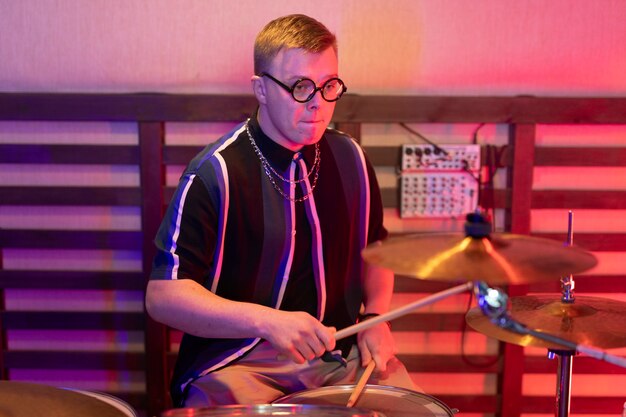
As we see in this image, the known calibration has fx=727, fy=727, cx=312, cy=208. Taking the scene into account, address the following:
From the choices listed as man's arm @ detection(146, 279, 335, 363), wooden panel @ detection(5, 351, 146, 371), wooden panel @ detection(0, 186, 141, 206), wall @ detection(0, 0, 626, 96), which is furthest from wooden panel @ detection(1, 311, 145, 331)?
man's arm @ detection(146, 279, 335, 363)

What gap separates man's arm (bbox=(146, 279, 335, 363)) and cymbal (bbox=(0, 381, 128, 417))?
371 millimetres

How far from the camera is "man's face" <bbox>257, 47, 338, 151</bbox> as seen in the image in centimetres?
185

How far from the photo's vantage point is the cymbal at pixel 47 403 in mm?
1325

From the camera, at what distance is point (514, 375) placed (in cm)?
274

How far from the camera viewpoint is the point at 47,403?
1363mm

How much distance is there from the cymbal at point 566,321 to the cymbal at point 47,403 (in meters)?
0.88

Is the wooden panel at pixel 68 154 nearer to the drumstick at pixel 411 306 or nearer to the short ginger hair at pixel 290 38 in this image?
the short ginger hair at pixel 290 38

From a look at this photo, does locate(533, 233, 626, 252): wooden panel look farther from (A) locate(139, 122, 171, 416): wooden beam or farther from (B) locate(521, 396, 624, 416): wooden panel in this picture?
(A) locate(139, 122, 171, 416): wooden beam

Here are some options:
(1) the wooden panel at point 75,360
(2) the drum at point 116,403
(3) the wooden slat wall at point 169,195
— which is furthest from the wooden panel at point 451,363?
(2) the drum at point 116,403

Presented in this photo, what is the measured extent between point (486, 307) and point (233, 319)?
68 centimetres

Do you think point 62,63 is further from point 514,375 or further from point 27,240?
point 514,375

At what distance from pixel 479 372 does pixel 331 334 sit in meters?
1.37

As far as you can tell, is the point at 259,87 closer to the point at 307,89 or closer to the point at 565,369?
the point at 307,89

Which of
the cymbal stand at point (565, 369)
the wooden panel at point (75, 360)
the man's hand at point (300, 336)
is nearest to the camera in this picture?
the man's hand at point (300, 336)
